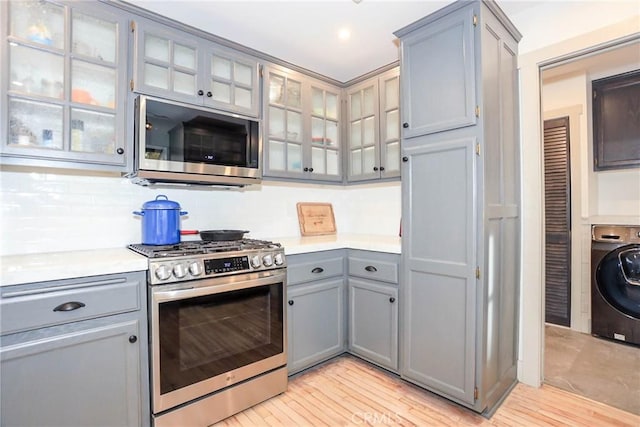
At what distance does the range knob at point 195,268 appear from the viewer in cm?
170

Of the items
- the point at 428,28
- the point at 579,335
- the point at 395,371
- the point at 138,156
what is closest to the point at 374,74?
the point at 428,28

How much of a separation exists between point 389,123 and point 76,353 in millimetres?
2500

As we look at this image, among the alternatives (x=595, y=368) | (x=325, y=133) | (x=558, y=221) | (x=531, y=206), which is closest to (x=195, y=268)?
(x=325, y=133)

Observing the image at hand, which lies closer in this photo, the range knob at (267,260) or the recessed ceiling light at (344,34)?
the range knob at (267,260)

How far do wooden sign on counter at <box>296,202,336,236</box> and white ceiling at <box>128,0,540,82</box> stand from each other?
1.32 meters

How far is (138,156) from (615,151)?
392 cm

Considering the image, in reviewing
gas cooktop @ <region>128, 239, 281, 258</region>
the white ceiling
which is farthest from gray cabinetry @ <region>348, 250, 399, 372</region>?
the white ceiling

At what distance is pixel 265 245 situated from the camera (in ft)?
6.85

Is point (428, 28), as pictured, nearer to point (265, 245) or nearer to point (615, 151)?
point (265, 245)

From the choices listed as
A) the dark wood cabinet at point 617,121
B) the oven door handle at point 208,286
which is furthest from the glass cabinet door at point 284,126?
the dark wood cabinet at point 617,121

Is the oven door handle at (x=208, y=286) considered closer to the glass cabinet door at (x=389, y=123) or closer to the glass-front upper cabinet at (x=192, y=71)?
the glass-front upper cabinet at (x=192, y=71)

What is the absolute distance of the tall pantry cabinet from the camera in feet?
5.95

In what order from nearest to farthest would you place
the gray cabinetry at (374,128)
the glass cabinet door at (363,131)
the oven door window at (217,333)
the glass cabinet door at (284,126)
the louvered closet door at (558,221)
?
the oven door window at (217,333) → the glass cabinet door at (284,126) → the gray cabinetry at (374,128) → the glass cabinet door at (363,131) → the louvered closet door at (558,221)

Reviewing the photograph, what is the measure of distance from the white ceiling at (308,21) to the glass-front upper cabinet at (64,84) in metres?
0.34
